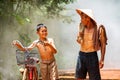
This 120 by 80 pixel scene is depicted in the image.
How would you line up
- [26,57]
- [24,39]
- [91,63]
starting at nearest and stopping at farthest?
[91,63]
[26,57]
[24,39]

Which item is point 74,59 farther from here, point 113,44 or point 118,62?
point 113,44

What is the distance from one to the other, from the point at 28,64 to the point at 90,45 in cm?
125

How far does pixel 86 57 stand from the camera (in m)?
6.08

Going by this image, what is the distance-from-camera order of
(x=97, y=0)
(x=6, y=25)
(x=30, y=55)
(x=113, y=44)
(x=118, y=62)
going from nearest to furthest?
(x=30, y=55) < (x=6, y=25) < (x=118, y=62) < (x=113, y=44) < (x=97, y=0)

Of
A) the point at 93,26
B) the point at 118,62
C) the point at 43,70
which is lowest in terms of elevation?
the point at 118,62

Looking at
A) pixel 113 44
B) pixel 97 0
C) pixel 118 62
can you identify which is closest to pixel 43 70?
pixel 118 62

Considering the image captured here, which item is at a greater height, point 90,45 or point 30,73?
point 90,45

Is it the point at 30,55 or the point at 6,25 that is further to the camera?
the point at 6,25

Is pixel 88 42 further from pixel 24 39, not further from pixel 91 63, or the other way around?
pixel 24 39

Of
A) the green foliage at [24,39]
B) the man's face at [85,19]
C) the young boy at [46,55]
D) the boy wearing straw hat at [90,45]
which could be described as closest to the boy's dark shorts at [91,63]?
the boy wearing straw hat at [90,45]

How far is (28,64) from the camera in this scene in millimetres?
6629

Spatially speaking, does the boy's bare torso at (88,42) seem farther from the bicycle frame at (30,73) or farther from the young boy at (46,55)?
the bicycle frame at (30,73)

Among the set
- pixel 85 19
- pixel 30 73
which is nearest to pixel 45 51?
Answer: pixel 30 73

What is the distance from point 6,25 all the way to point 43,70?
410 cm
